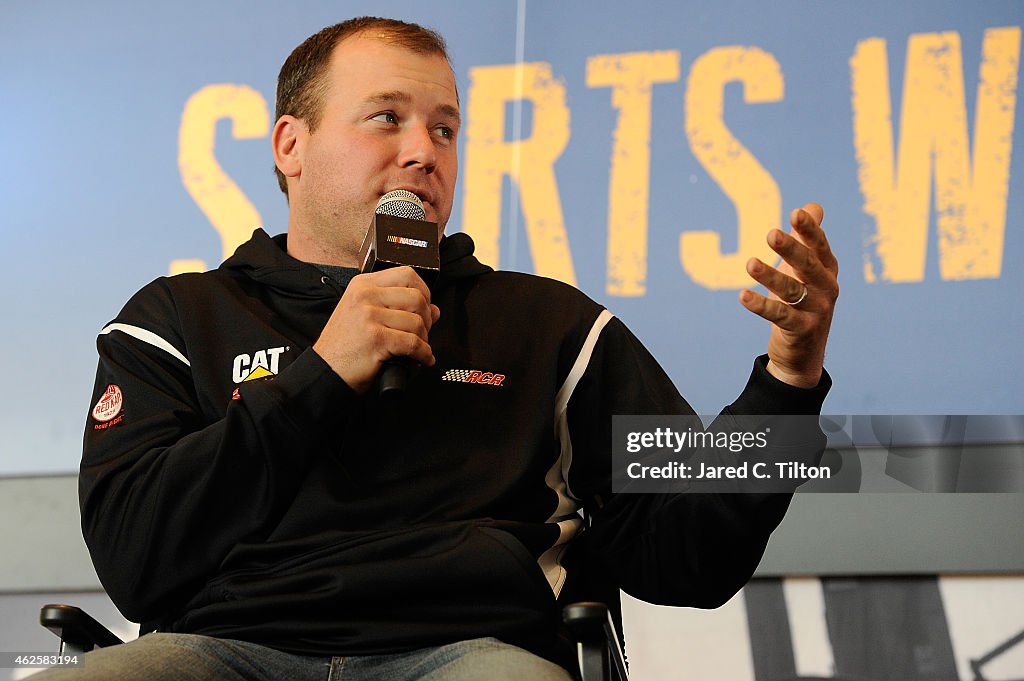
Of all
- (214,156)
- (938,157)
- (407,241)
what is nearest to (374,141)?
(407,241)

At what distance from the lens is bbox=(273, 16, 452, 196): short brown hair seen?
67.5 inches

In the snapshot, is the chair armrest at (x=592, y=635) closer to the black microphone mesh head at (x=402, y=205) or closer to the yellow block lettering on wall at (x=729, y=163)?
the black microphone mesh head at (x=402, y=205)

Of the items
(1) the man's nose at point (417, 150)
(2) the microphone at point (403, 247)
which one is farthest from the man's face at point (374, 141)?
(2) the microphone at point (403, 247)

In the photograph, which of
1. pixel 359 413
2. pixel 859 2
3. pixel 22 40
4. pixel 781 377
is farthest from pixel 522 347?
pixel 22 40

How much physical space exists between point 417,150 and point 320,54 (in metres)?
0.28

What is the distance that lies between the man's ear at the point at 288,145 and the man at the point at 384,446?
8 cm

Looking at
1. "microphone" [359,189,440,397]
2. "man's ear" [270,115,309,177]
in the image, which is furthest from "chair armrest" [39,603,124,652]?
"man's ear" [270,115,309,177]

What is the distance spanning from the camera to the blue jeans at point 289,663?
1.12 metres

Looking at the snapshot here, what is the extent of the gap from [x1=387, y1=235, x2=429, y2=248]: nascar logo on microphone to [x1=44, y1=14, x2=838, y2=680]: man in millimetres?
75

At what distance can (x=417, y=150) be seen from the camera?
5.28 ft

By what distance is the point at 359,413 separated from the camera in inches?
55.3

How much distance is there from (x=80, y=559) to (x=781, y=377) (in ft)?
5.46

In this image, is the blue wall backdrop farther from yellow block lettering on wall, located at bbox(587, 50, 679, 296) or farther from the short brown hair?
the short brown hair

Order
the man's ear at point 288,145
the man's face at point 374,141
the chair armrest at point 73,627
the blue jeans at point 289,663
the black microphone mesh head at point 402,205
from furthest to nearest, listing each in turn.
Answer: the man's ear at point 288,145, the man's face at point 374,141, the black microphone mesh head at point 402,205, the chair armrest at point 73,627, the blue jeans at point 289,663
